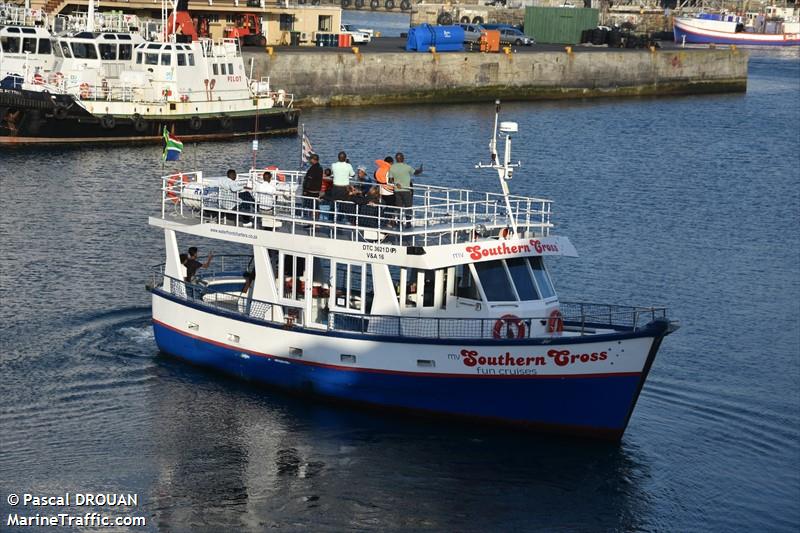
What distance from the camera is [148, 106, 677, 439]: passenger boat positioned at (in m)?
23.8

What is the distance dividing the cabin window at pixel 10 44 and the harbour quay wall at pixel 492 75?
13.1 metres

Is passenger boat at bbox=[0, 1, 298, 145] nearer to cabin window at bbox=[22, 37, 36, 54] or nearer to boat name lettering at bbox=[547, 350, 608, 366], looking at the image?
cabin window at bbox=[22, 37, 36, 54]

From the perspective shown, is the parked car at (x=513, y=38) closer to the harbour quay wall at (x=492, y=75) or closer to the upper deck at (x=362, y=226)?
the harbour quay wall at (x=492, y=75)

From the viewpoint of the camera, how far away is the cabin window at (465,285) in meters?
24.8

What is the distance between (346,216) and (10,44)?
1652 inches

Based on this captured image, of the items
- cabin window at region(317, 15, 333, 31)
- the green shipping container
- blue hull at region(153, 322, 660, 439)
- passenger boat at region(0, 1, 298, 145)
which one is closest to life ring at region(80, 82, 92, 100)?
passenger boat at region(0, 1, 298, 145)

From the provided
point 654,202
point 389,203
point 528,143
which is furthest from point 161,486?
point 528,143

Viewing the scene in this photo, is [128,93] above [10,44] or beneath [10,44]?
beneath

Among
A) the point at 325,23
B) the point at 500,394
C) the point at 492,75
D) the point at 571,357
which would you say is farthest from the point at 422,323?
the point at 325,23

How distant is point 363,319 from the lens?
25.1 metres

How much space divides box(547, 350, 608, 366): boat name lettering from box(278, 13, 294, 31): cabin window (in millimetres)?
64680

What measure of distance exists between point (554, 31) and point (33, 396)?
8340cm

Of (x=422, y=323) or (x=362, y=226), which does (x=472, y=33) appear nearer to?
(x=362, y=226)

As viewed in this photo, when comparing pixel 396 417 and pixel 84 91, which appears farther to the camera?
pixel 84 91
